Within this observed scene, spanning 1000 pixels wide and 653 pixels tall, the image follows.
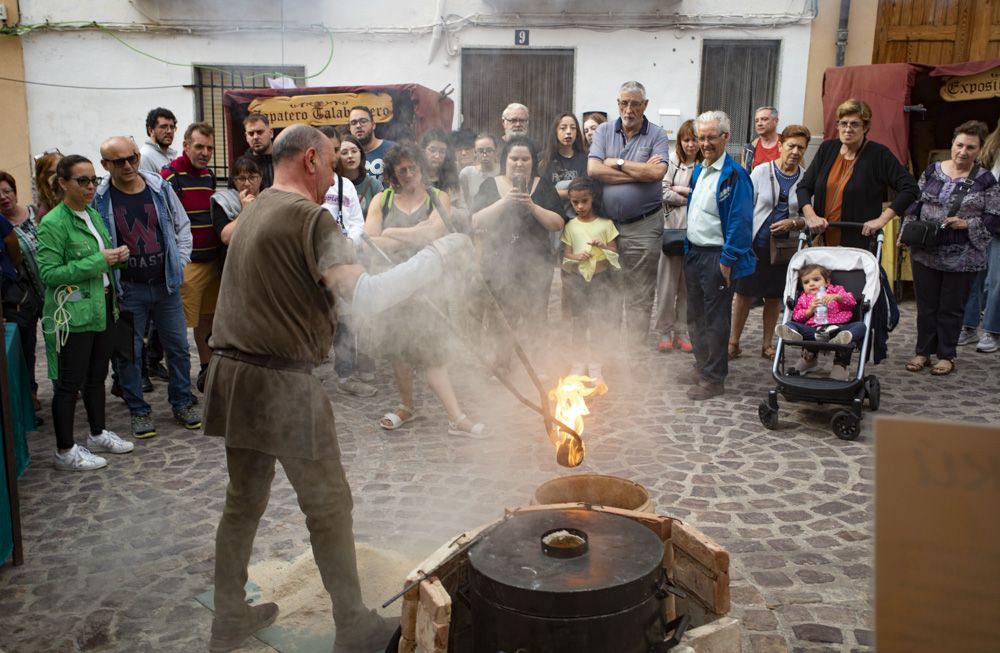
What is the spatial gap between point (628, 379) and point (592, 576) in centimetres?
461

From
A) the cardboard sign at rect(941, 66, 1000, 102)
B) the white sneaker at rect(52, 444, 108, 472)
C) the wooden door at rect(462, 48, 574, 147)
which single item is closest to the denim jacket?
the white sneaker at rect(52, 444, 108, 472)

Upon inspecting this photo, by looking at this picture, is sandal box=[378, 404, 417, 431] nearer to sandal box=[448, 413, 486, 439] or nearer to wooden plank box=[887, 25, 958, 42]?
sandal box=[448, 413, 486, 439]

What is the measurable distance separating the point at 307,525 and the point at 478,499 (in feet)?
5.64

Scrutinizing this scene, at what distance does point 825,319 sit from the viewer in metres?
5.99

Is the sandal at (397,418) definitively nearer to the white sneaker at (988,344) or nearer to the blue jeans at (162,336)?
the blue jeans at (162,336)

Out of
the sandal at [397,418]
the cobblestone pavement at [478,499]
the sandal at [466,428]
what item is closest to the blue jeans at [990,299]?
the cobblestone pavement at [478,499]

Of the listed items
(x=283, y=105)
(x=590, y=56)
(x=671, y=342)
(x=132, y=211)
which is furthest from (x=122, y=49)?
(x=671, y=342)

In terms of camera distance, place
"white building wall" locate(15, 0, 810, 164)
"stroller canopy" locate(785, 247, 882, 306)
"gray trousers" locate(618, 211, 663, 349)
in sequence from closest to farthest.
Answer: "stroller canopy" locate(785, 247, 882, 306) < "gray trousers" locate(618, 211, 663, 349) < "white building wall" locate(15, 0, 810, 164)

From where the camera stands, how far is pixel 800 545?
3.97 m

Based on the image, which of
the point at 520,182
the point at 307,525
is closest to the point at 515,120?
the point at 520,182

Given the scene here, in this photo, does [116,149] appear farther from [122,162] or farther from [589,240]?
[589,240]

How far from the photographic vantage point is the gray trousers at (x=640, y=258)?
660 centimetres

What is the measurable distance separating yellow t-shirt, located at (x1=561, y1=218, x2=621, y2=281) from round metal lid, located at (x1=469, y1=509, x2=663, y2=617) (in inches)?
149

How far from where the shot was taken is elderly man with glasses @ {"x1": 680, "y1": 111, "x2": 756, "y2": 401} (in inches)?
237
